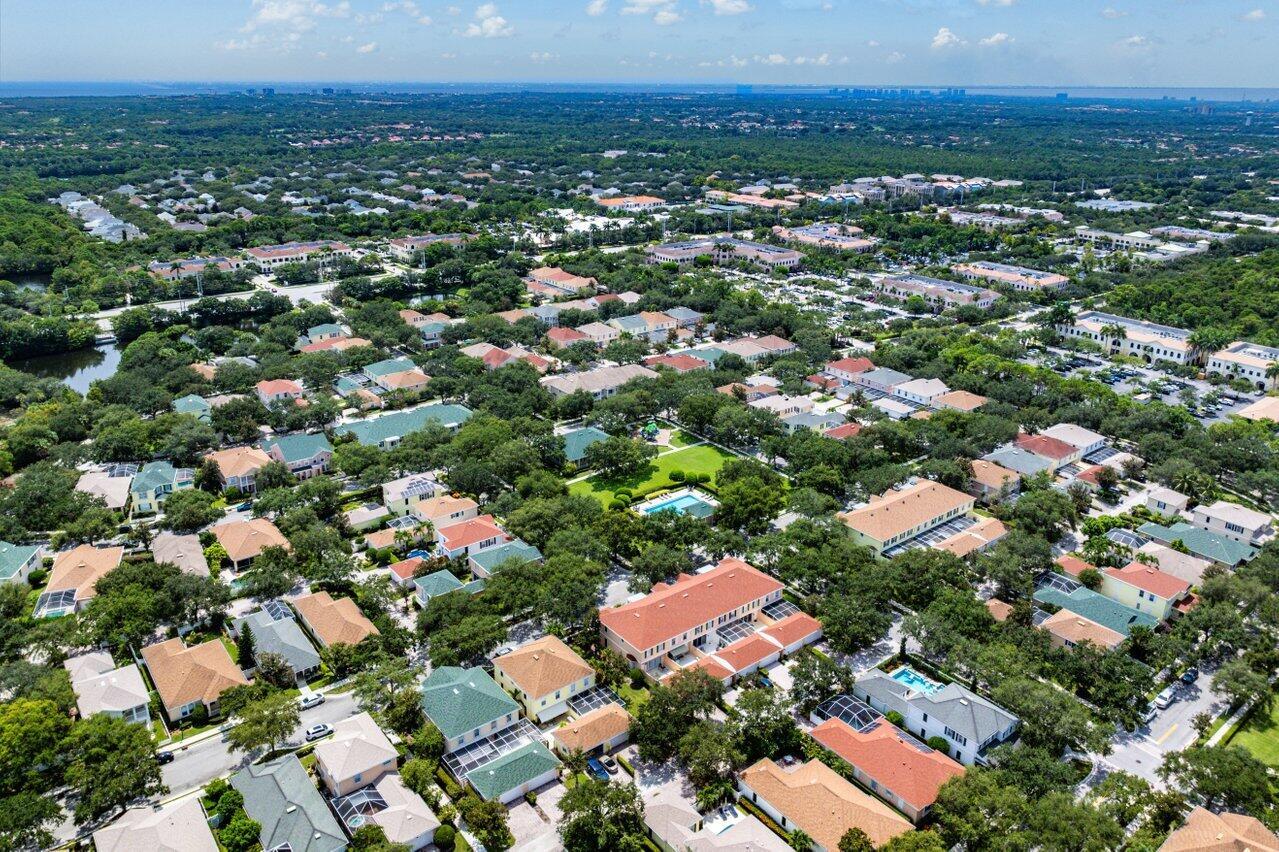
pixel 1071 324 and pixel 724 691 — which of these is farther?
pixel 1071 324

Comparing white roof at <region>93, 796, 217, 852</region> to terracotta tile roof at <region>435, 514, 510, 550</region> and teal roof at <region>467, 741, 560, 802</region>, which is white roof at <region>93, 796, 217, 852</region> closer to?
teal roof at <region>467, 741, 560, 802</region>

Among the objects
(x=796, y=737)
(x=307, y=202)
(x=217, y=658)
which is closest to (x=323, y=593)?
(x=217, y=658)

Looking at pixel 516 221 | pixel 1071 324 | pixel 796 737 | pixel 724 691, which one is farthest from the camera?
pixel 516 221

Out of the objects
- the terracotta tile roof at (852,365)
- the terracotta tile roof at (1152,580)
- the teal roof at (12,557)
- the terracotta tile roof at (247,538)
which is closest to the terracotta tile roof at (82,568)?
the teal roof at (12,557)

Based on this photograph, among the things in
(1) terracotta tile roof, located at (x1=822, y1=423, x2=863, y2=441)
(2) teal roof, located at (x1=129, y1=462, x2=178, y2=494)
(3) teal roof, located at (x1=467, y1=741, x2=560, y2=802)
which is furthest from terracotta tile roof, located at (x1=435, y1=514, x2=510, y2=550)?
(1) terracotta tile roof, located at (x1=822, y1=423, x2=863, y2=441)

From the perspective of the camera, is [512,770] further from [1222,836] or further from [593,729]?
[1222,836]

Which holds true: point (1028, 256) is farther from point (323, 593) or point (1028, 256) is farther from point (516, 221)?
point (323, 593)

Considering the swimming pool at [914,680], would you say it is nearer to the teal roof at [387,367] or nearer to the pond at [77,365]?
the teal roof at [387,367]
